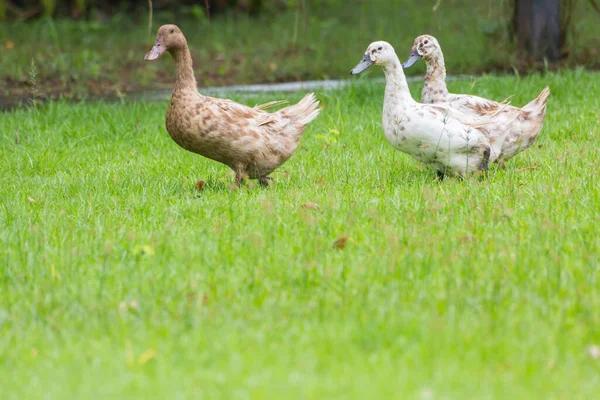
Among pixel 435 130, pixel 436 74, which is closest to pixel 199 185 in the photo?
pixel 435 130

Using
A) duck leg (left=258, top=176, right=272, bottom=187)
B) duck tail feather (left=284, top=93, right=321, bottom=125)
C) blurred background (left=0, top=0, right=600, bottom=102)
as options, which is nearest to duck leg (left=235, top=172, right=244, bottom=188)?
duck leg (left=258, top=176, right=272, bottom=187)

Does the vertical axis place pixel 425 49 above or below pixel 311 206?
above

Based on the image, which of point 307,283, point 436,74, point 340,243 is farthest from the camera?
point 436,74

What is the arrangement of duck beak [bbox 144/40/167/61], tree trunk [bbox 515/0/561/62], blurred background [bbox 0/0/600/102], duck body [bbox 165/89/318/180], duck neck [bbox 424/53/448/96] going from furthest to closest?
1. blurred background [bbox 0/0/600/102]
2. tree trunk [bbox 515/0/561/62]
3. duck neck [bbox 424/53/448/96]
4. duck beak [bbox 144/40/167/61]
5. duck body [bbox 165/89/318/180]

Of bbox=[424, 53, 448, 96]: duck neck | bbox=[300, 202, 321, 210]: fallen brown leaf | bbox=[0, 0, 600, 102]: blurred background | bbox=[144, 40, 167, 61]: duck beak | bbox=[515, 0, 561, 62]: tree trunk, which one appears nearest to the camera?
bbox=[300, 202, 321, 210]: fallen brown leaf

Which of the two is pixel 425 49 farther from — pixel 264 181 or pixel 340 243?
pixel 340 243

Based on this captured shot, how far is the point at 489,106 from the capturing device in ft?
20.8

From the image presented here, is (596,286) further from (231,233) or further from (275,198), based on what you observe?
(275,198)

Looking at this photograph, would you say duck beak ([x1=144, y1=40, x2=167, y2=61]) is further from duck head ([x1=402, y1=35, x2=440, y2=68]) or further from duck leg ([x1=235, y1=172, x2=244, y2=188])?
duck head ([x1=402, y1=35, x2=440, y2=68])

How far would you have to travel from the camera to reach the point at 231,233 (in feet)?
15.4

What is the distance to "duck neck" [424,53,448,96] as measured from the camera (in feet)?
21.5

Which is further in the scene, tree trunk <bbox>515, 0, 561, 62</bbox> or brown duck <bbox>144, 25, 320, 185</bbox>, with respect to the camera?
tree trunk <bbox>515, 0, 561, 62</bbox>

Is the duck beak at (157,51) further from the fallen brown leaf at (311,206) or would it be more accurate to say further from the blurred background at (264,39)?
the blurred background at (264,39)

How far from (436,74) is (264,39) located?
7787 millimetres
